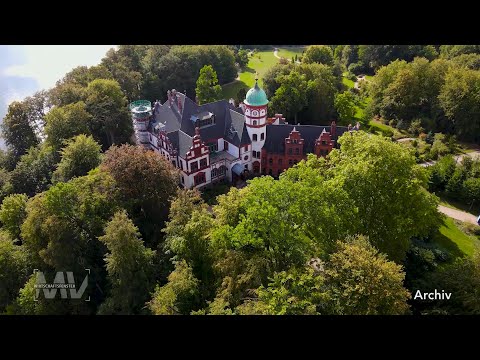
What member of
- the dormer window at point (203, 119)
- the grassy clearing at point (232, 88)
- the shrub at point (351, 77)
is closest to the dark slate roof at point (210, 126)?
the dormer window at point (203, 119)

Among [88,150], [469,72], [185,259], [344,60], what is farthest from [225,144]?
[344,60]

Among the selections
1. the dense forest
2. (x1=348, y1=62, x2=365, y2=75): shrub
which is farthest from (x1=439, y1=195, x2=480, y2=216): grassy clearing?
(x1=348, y1=62, x2=365, y2=75): shrub

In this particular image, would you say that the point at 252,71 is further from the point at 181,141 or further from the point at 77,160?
the point at 77,160

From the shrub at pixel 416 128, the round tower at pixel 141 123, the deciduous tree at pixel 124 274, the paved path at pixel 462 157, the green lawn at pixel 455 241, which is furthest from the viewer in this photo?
the shrub at pixel 416 128

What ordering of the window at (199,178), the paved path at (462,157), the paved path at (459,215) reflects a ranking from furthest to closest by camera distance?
1. the paved path at (462,157)
2. the window at (199,178)
3. the paved path at (459,215)

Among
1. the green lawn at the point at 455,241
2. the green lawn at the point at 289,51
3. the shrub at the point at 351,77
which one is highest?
the green lawn at the point at 289,51

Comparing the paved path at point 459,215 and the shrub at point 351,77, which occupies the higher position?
the shrub at point 351,77

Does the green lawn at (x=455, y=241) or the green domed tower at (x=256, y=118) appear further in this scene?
the green domed tower at (x=256, y=118)

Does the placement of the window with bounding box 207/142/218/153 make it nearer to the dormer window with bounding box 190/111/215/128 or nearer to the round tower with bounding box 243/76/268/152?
the dormer window with bounding box 190/111/215/128

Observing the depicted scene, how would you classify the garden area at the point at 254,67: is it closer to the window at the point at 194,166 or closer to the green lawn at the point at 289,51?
the green lawn at the point at 289,51
